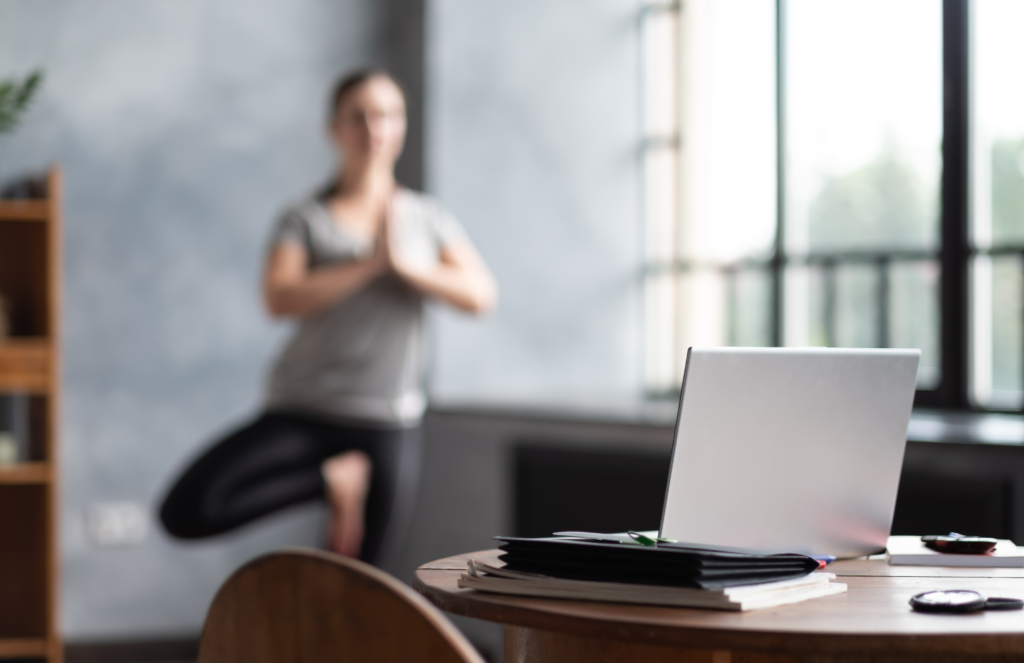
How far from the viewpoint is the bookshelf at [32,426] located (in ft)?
11.0

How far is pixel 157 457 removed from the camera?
3943 millimetres

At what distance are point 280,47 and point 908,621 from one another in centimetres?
367

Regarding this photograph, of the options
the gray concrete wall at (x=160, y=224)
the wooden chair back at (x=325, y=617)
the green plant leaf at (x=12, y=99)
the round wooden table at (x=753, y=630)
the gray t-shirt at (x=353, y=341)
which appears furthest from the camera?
the gray concrete wall at (x=160, y=224)

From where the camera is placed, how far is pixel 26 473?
3.36 m

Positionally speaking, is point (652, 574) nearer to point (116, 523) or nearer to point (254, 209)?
point (116, 523)

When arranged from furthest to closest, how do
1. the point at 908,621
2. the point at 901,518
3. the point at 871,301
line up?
the point at 871,301 → the point at 901,518 → the point at 908,621

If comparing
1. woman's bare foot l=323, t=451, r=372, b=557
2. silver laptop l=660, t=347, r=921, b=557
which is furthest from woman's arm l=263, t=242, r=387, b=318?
silver laptop l=660, t=347, r=921, b=557

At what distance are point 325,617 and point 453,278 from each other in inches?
88.5

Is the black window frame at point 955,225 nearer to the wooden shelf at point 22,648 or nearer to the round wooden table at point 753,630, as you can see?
the round wooden table at point 753,630

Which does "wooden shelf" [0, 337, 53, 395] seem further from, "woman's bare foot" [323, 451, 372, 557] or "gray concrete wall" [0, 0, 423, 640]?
"woman's bare foot" [323, 451, 372, 557]

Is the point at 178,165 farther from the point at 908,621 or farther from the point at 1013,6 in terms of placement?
the point at 908,621

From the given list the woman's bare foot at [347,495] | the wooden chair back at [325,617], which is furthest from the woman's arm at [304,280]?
the wooden chair back at [325,617]

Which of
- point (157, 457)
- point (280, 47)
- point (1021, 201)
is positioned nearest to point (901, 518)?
point (1021, 201)

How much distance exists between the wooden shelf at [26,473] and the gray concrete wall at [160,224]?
458mm
